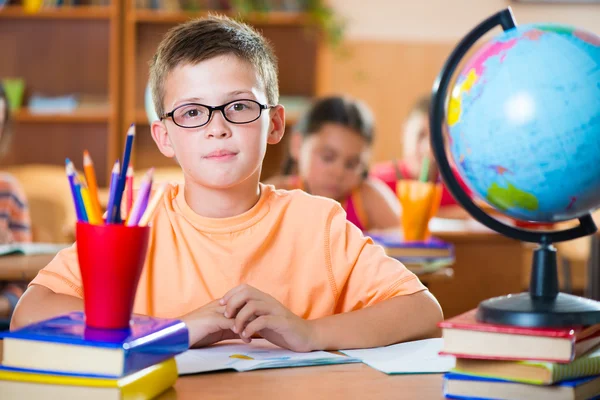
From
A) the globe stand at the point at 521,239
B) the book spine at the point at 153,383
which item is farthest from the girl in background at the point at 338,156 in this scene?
the book spine at the point at 153,383

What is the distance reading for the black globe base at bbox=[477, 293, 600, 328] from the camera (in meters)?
1.06

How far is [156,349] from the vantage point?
3.38 feet

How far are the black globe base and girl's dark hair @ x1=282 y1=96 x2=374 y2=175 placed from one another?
2.34 m

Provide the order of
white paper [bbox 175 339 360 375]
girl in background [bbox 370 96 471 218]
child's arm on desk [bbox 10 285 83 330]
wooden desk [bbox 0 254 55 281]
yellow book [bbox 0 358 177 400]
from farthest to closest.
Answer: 1. girl in background [bbox 370 96 471 218]
2. wooden desk [bbox 0 254 55 281]
3. child's arm on desk [bbox 10 285 83 330]
4. white paper [bbox 175 339 360 375]
5. yellow book [bbox 0 358 177 400]

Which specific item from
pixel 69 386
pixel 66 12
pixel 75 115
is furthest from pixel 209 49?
pixel 66 12

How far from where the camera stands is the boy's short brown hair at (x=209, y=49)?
59.9 inches

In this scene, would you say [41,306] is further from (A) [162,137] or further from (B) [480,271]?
(B) [480,271]

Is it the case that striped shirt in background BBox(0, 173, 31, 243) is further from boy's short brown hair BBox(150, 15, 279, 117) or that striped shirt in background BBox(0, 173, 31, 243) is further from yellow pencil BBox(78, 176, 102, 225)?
yellow pencil BBox(78, 176, 102, 225)

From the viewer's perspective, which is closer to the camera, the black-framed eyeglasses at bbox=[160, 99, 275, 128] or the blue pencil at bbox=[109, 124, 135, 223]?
the blue pencil at bbox=[109, 124, 135, 223]

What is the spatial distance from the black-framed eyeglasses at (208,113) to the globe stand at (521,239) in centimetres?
43

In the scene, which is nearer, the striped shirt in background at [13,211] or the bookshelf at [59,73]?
the striped shirt in background at [13,211]

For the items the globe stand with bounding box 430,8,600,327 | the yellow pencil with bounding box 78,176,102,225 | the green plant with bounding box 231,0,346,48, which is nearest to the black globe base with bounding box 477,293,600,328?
the globe stand with bounding box 430,8,600,327

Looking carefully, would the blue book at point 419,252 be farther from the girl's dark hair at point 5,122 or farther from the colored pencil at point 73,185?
the colored pencil at point 73,185

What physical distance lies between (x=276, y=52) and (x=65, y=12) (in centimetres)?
134
